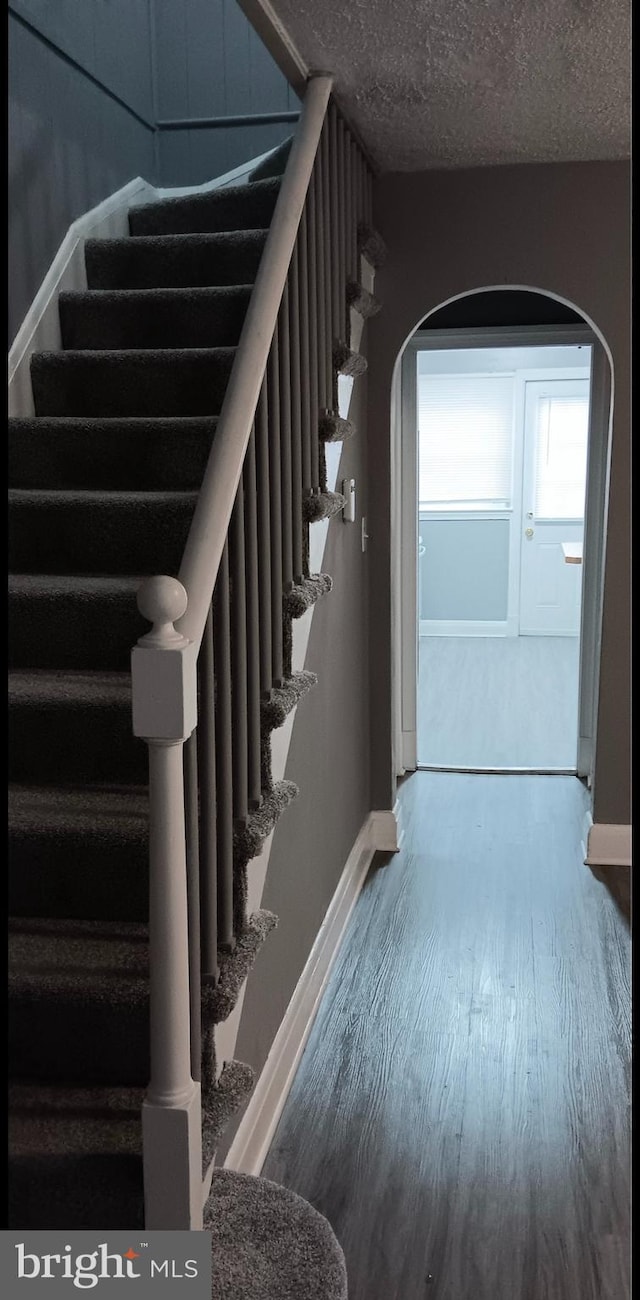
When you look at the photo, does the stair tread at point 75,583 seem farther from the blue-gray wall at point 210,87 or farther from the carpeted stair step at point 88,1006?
the blue-gray wall at point 210,87

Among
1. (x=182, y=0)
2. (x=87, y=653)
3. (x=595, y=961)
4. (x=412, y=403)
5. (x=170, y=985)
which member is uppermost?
(x=182, y=0)

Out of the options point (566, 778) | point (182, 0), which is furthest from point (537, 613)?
point (182, 0)

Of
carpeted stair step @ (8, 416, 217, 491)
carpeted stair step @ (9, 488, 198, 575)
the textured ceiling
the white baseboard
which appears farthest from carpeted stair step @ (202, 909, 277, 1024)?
the white baseboard

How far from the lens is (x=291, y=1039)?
9.04 feet

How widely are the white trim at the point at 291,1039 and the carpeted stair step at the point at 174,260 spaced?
190cm

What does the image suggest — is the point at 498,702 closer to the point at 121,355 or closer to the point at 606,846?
the point at 606,846

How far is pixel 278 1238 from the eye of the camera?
188 cm

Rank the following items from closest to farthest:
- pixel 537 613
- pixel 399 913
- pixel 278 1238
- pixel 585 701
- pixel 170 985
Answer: pixel 170 985, pixel 278 1238, pixel 399 913, pixel 585 701, pixel 537 613

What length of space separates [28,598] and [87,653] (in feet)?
0.57

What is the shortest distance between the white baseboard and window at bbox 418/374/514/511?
18.1 ft

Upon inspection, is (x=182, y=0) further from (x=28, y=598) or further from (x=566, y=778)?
(x=566, y=778)

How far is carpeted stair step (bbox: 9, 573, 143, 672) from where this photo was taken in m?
2.37

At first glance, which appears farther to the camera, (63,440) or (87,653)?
(63,440)

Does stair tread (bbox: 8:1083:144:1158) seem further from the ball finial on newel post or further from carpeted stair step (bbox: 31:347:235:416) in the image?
carpeted stair step (bbox: 31:347:235:416)
